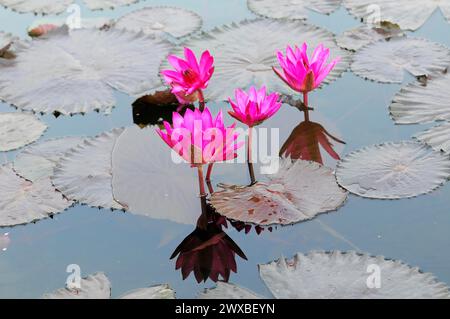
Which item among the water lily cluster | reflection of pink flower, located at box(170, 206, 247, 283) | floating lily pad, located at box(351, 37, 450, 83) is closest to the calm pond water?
reflection of pink flower, located at box(170, 206, 247, 283)

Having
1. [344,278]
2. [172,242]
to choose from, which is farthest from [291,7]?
[344,278]

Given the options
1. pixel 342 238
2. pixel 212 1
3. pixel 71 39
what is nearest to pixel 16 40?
pixel 71 39

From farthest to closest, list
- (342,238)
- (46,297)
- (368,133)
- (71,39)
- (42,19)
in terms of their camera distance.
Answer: (42,19) < (71,39) < (368,133) < (342,238) < (46,297)

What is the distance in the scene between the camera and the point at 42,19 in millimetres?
3625

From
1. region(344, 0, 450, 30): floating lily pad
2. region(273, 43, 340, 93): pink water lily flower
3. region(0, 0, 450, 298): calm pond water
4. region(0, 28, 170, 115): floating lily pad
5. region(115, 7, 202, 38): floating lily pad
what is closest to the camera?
region(0, 0, 450, 298): calm pond water

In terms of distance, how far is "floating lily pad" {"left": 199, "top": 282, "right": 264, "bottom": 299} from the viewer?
78.3 inches

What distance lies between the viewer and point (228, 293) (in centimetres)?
199

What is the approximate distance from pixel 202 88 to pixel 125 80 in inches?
18.5

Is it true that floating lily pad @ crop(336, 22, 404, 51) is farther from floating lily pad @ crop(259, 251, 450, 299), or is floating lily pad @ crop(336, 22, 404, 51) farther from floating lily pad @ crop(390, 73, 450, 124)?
floating lily pad @ crop(259, 251, 450, 299)

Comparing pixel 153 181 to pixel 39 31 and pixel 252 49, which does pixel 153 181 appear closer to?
pixel 252 49

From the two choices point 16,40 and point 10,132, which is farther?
point 16,40

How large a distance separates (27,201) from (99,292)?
52 cm

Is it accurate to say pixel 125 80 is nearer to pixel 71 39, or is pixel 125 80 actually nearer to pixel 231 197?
pixel 71 39

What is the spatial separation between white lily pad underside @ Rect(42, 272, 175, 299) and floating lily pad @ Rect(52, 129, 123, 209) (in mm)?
342
